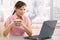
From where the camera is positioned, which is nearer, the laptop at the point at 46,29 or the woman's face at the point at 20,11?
the laptop at the point at 46,29

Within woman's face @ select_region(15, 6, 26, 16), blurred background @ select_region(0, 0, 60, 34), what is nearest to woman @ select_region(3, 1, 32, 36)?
woman's face @ select_region(15, 6, 26, 16)

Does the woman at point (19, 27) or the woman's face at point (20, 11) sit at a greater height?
the woman's face at point (20, 11)

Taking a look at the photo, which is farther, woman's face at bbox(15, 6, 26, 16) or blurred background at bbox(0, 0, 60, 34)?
blurred background at bbox(0, 0, 60, 34)

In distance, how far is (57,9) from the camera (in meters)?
3.69

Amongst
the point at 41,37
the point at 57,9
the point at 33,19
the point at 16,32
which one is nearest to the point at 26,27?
the point at 16,32

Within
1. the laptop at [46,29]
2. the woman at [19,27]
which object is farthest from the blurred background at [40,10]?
the laptop at [46,29]

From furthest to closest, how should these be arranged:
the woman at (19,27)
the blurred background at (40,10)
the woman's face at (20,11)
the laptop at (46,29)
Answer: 1. the blurred background at (40,10)
2. the woman's face at (20,11)
3. the woman at (19,27)
4. the laptop at (46,29)

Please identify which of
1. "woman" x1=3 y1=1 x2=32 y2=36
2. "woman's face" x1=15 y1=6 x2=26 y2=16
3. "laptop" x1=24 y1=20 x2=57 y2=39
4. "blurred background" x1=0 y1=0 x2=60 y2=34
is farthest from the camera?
"blurred background" x1=0 y1=0 x2=60 y2=34

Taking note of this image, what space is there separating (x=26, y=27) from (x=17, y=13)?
0.33 metres

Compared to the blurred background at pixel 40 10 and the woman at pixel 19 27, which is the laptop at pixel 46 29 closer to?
the woman at pixel 19 27

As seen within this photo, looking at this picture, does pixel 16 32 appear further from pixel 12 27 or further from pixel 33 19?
pixel 33 19

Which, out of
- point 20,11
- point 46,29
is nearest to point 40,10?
point 20,11

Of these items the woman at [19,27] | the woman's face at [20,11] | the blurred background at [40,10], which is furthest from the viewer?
the blurred background at [40,10]

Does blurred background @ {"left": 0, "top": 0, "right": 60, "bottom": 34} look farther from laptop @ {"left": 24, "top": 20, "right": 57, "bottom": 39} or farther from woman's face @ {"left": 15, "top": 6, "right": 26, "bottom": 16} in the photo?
laptop @ {"left": 24, "top": 20, "right": 57, "bottom": 39}
